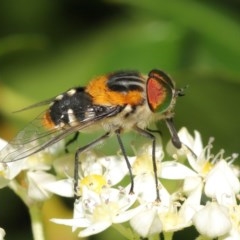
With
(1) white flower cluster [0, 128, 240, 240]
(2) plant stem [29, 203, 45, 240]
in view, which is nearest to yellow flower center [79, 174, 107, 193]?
(1) white flower cluster [0, 128, 240, 240]

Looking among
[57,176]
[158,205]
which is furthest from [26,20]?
[158,205]

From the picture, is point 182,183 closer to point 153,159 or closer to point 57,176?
point 153,159

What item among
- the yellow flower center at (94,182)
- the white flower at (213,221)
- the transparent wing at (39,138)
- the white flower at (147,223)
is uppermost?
the transparent wing at (39,138)

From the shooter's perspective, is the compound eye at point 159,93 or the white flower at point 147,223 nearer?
the white flower at point 147,223

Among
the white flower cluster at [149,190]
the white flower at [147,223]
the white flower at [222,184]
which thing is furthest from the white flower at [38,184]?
the white flower at [222,184]

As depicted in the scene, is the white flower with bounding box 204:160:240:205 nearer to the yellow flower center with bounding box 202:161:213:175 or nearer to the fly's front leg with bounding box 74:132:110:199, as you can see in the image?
the yellow flower center with bounding box 202:161:213:175

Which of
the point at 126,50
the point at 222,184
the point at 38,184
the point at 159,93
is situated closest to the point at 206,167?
the point at 222,184

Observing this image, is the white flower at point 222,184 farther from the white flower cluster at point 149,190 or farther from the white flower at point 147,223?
the white flower at point 147,223
